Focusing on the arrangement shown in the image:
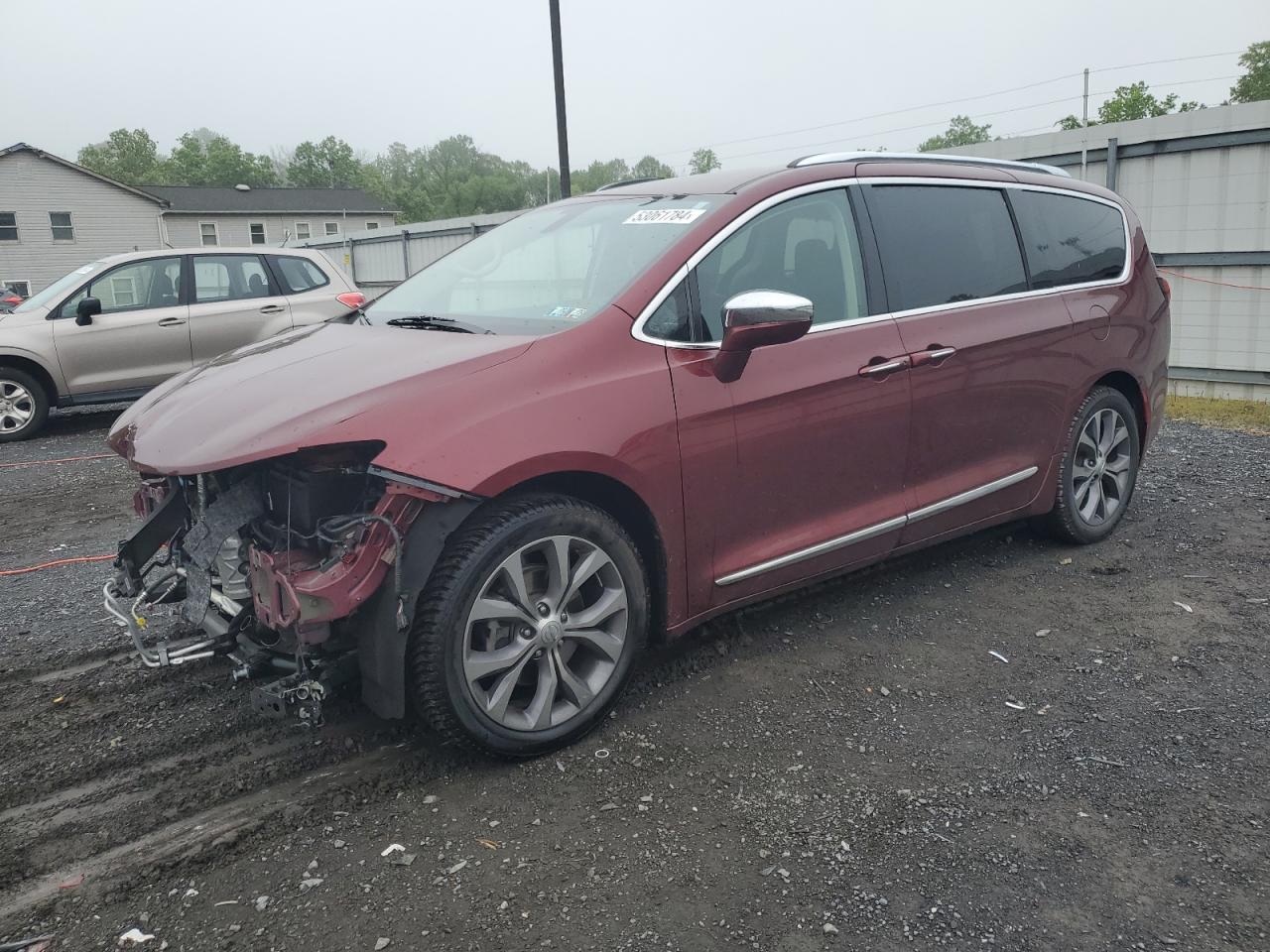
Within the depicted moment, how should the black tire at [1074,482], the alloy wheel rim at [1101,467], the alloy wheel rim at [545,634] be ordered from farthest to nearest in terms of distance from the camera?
the alloy wheel rim at [1101,467] → the black tire at [1074,482] → the alloy wheel rim at [545,634]

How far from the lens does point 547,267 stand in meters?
4.03

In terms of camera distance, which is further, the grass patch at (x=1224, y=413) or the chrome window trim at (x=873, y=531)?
the grass patch at (x=1224, y=413)

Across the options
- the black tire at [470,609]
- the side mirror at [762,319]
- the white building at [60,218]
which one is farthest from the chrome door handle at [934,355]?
the white building at [60,218]

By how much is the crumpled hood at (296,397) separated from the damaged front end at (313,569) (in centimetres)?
9

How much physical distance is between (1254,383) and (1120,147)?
9.44ft

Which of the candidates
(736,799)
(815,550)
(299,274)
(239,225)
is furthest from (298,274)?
(239,225)

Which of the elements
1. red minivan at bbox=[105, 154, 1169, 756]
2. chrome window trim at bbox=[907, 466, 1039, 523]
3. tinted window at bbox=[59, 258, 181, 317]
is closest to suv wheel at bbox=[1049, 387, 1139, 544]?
red minivan at bbox=[105, 154, 1169, 756]

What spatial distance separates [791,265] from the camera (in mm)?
3875

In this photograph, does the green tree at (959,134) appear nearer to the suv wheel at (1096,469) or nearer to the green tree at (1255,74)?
the green tree at (1255,74)

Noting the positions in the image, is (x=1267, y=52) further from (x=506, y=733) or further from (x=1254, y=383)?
(x=506, y=733)

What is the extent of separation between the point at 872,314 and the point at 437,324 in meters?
1.70

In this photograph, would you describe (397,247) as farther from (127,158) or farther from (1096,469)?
(127,158)

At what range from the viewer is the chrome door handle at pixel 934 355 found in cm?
409

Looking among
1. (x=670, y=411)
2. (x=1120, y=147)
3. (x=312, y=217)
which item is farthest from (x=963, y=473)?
(x=312, y=217)
